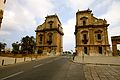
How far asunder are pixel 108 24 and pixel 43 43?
A: 2707cm

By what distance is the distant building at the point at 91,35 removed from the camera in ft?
144

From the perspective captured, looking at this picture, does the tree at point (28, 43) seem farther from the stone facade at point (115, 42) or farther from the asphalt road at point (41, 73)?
the asphalt road at point (41, 73)

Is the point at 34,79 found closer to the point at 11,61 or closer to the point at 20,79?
the point at 20,79

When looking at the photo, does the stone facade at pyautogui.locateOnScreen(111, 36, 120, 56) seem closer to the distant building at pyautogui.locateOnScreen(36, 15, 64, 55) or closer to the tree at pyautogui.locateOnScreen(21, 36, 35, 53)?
the distant building at pyautogui.locateOnScreen(36, 15, 64, 55)

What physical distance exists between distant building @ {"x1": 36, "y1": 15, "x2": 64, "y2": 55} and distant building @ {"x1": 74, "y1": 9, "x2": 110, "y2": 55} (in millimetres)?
11944

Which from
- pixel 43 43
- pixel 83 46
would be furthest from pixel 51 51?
pixel 83 46

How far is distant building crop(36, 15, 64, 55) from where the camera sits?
180 feet

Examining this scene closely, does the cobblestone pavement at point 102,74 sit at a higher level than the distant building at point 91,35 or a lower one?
lower

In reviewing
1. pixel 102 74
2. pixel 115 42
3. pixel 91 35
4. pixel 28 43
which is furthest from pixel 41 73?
pixel 28 43

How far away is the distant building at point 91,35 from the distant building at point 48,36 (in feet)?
39.2

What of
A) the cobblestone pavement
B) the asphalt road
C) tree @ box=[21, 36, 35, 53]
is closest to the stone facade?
the asphalt road

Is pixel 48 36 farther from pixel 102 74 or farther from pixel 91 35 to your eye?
pixel 102 74

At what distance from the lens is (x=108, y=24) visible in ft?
148

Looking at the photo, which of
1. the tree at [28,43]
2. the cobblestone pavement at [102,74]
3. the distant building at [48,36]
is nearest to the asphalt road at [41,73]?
the cobblestone pavement at [102,74]
